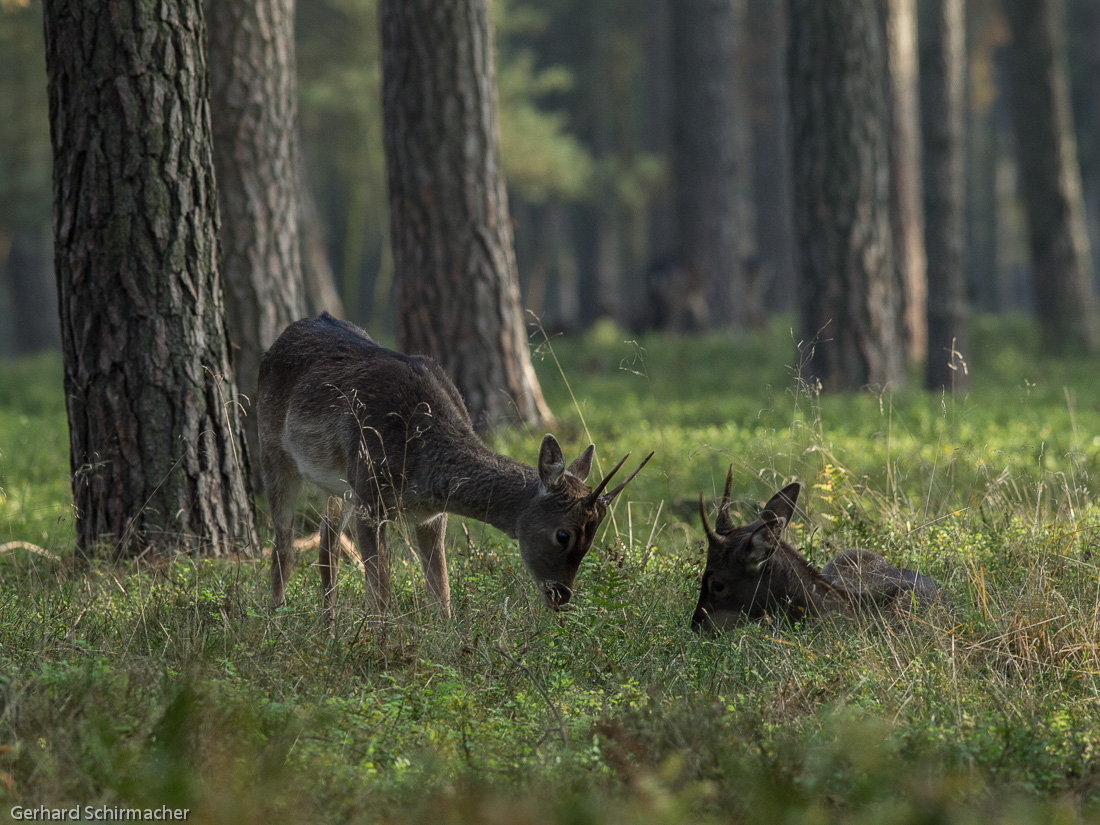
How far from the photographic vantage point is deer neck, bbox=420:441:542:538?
5.82m

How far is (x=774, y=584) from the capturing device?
18.3 ft

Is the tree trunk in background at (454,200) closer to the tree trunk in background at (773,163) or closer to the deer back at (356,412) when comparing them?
the deer back at (356,412)

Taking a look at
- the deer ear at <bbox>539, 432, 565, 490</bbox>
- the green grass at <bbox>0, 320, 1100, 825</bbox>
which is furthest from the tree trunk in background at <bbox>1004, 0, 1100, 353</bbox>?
the deer ear at <bbox>539, 432, 565, 490</bbox>

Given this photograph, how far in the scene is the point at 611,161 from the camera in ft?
121

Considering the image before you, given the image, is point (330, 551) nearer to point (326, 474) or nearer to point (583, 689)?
point (326, 474)

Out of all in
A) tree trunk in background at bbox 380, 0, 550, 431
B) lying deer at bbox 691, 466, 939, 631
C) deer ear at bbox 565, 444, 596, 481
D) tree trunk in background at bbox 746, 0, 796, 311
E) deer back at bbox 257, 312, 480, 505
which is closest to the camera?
lying deer at bbox 691, 466, 939, 631

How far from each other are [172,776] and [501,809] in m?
0.85

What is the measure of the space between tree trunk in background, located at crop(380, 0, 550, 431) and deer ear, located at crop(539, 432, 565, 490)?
4.43 metres

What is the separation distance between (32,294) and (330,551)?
29453 millimetres

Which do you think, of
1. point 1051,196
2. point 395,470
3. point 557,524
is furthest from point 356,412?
point 1051,196

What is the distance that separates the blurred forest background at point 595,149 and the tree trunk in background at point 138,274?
6232 mm

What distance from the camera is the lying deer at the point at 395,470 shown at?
5488mm

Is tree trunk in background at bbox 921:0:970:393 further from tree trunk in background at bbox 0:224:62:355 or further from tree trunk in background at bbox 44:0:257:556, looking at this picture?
tree trunk in background at bbox 0:224:62:355

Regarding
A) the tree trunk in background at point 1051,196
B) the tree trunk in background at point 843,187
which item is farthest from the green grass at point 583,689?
the tree trunk in background at point 1051,196
